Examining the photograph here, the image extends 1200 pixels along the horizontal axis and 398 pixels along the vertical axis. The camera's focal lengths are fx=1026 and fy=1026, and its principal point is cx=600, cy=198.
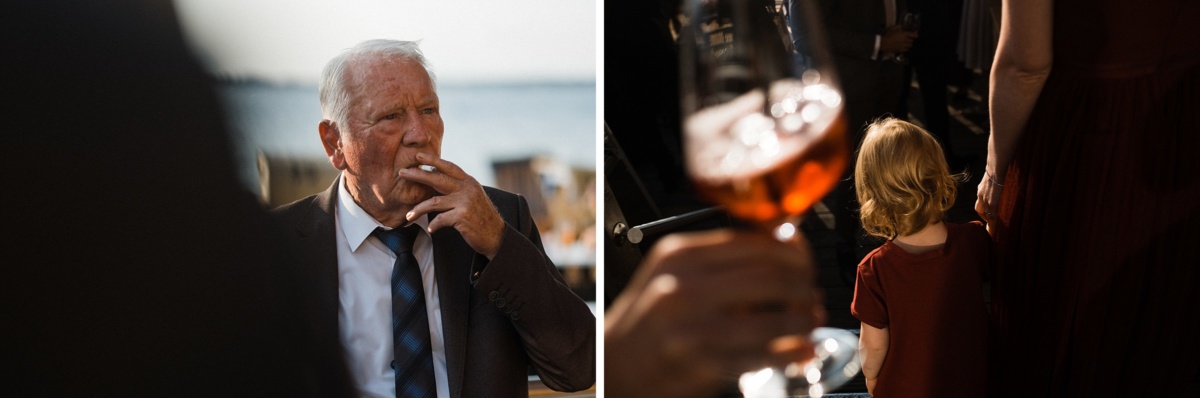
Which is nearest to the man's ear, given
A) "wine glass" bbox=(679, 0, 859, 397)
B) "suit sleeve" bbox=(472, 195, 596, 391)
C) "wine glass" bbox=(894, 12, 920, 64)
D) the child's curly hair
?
"suit sleeve" bbox=(472, 195, 596, 391)

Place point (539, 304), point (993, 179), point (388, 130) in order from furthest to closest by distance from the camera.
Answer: point (993, 179) → point (539, 304) → point (388, 130)

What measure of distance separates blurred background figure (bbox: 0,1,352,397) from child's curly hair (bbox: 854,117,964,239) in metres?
1.11

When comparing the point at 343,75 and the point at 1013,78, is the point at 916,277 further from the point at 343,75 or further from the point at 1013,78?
the point at 343,75

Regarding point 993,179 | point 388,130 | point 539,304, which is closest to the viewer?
point 388,130

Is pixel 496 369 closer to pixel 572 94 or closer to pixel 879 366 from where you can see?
pixel 572 94

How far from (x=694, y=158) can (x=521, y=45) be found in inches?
18.0

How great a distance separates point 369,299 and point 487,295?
228 millimetres

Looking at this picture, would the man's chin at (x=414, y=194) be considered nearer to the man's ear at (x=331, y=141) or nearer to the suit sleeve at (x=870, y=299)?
the man's ear at (x=331, y=141)

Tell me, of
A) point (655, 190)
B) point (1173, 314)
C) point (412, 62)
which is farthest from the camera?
point (655, 190)

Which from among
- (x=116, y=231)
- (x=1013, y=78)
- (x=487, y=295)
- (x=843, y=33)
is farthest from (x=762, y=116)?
(x=116, y=231)

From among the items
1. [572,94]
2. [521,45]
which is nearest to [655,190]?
[572,94]

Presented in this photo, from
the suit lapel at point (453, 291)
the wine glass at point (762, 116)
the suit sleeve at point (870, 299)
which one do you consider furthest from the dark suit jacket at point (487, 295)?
the suit sleeve at point (870, 299)

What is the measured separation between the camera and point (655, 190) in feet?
7.14

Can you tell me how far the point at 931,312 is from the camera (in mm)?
2074
